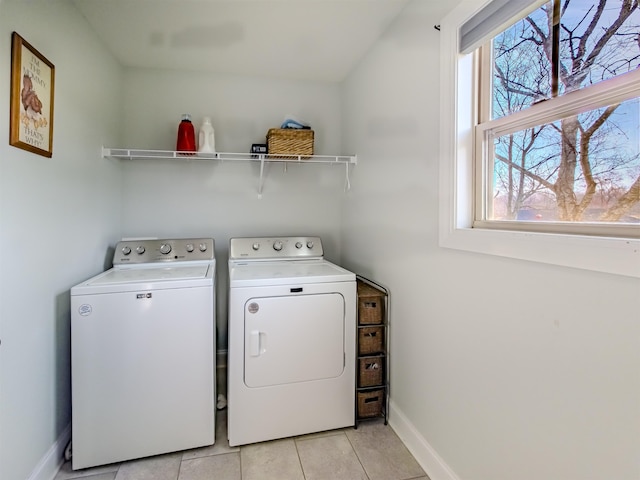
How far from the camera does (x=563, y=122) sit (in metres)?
1.05

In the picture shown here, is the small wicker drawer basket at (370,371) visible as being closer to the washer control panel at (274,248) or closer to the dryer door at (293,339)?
the dryer door at (293,339)

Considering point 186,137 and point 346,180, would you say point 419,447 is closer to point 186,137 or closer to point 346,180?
point 346,180

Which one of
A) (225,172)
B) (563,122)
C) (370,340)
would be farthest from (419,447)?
(225,172)

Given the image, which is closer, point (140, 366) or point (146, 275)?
point (140, 366)

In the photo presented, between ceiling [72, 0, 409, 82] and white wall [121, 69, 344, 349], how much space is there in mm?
167

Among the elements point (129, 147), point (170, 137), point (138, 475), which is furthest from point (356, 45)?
point (138, 475)

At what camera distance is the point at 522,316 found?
41.8 inches

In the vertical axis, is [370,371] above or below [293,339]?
below

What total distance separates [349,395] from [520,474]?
2.98ft

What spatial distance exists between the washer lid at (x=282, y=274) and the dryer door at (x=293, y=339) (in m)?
0.09

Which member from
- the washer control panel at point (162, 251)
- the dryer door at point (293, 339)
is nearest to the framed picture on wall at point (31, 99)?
the washer control panel at point (162, 251)

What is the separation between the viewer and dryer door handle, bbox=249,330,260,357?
167cm

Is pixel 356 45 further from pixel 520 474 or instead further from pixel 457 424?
pixel 520 474

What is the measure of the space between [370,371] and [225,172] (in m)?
1.77
